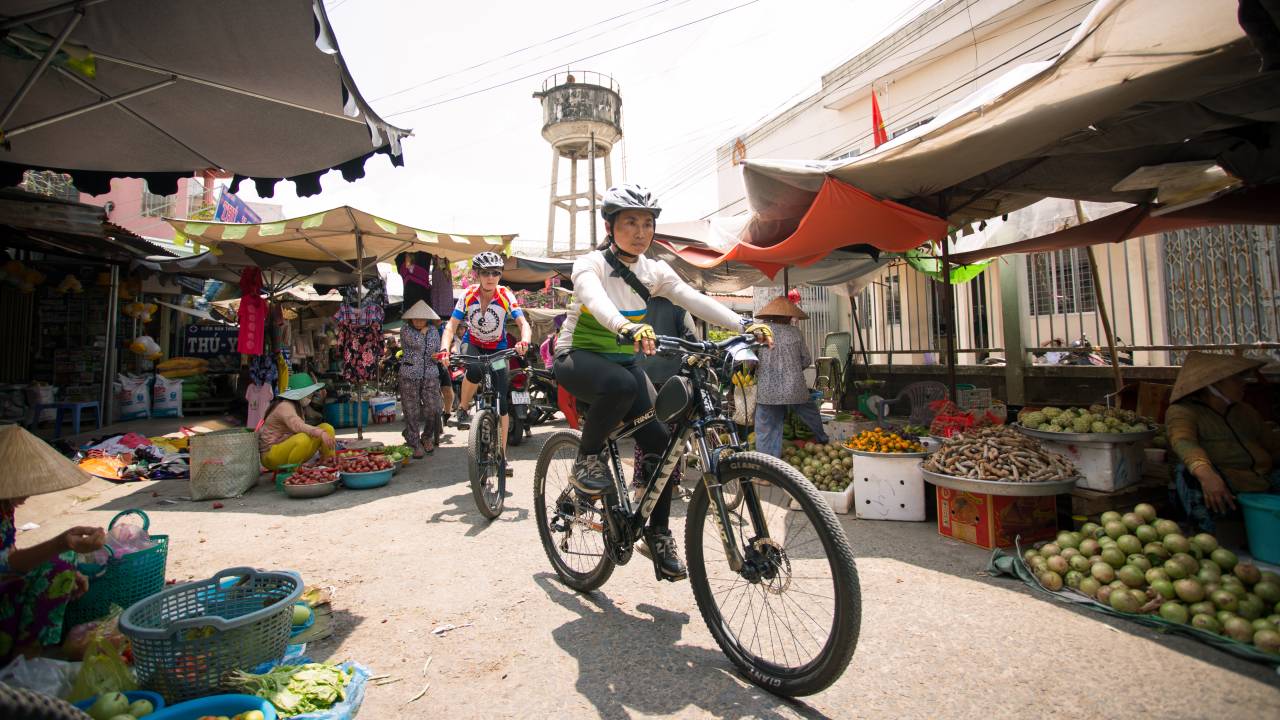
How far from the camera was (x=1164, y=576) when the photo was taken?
3.16 meters

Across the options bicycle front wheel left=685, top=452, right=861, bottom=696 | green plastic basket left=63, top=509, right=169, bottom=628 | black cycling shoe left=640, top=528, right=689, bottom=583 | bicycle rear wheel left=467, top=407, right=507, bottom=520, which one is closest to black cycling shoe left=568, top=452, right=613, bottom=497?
black cycling shoe left=640, top=528, right=689, bottom=583

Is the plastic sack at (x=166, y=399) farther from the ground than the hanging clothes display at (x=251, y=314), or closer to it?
closer to it

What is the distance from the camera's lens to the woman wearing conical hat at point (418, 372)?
7.83 metres

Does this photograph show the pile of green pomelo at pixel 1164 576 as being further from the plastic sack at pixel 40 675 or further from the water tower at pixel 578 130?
the water tower at pixel 578 130

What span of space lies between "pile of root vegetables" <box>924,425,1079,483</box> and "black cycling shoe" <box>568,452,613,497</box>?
2794 millimetres

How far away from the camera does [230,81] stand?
347cm

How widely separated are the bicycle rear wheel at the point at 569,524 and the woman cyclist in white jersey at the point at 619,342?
220 mm

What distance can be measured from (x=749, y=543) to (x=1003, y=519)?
2.81 meters

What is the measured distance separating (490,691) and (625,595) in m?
1.12

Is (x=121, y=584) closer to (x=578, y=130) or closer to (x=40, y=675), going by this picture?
(x=40, y=675)

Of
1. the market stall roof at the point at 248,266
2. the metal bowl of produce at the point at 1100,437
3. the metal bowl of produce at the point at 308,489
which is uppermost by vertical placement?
the market stall roof at the point at 248,266

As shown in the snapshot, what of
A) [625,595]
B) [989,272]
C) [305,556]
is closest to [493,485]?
[305,556]

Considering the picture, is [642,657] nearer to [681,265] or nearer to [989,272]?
[681,265]

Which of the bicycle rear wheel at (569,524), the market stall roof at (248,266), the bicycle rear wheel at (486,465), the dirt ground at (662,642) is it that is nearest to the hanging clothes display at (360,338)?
the market stall roof at (248,266)
